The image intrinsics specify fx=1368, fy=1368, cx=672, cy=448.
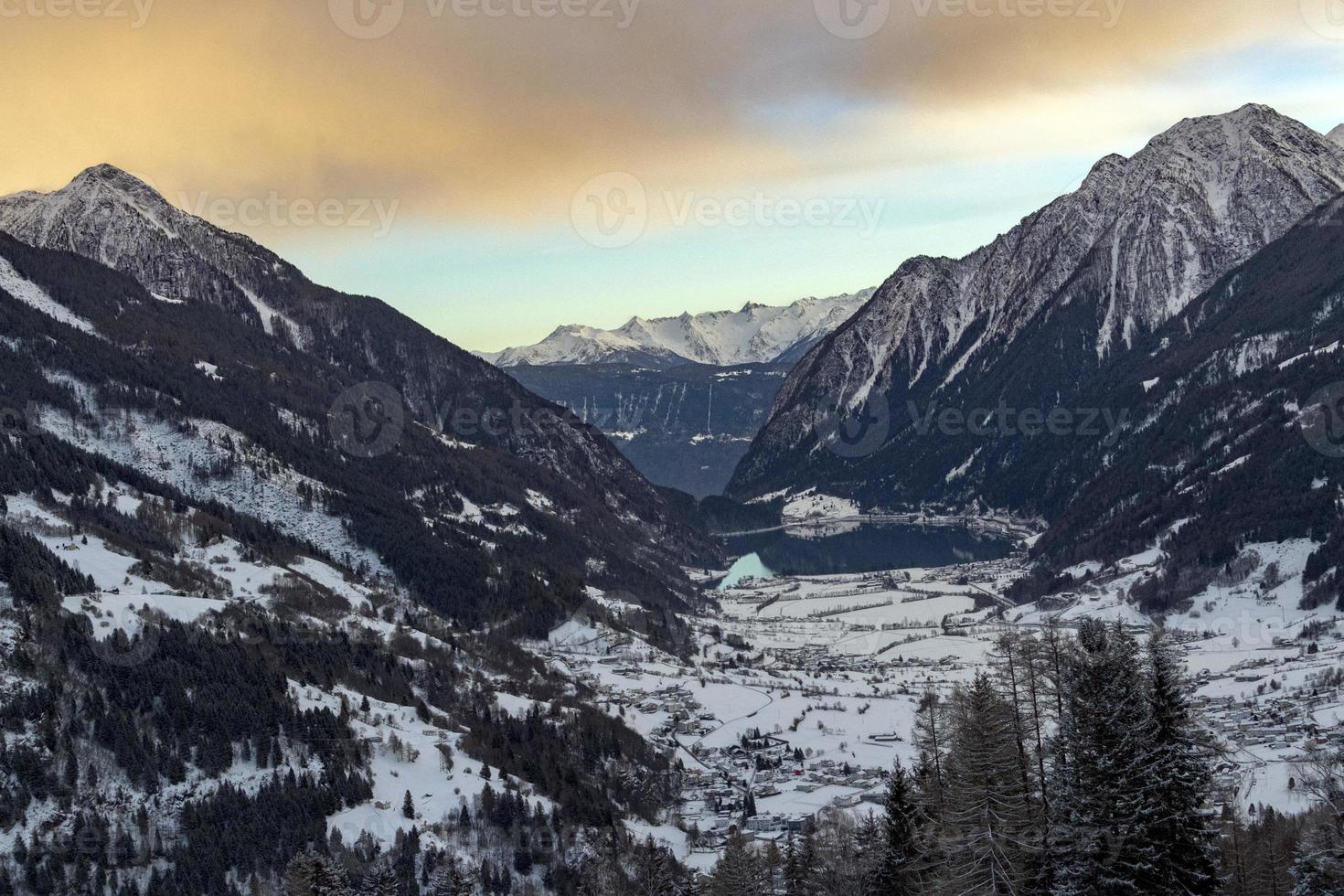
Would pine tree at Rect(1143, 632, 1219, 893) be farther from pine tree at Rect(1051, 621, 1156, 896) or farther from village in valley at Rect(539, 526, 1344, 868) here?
village in valley at Rect(539, 526, 1344, 868)

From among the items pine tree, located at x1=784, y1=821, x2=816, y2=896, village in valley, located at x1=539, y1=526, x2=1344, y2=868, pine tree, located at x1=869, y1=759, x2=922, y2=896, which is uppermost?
pine tree, located at x1=869, y1=759, x2=922, y2=896

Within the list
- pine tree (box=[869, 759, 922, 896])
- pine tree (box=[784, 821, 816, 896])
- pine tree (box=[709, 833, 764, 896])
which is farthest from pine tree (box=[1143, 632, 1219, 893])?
pine tree (box=[784, 821, 816, 896])

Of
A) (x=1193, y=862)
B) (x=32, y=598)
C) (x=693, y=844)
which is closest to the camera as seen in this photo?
(x=1193, y=862)

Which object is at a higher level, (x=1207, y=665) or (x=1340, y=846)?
(x=1340, y=846)

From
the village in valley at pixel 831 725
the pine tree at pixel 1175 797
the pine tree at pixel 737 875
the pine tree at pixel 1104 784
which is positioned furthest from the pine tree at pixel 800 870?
the pine tree at pixel 1175 797

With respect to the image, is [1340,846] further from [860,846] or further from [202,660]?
[202,660]

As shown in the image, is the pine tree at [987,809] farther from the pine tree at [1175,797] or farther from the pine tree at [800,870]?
the pine tree at [800,870]

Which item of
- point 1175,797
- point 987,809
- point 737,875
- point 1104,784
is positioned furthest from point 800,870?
point 1175,797

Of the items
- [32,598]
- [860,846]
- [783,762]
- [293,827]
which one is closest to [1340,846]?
[860,846]
